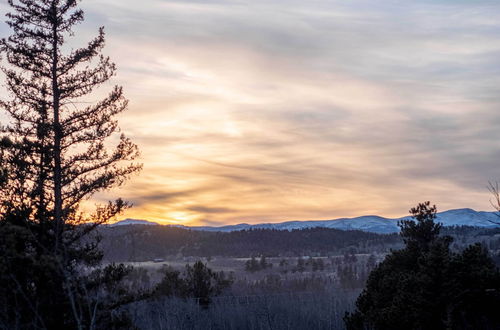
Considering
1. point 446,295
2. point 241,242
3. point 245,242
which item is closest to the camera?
point 446,295

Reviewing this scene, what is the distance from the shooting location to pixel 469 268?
14078 millimetres

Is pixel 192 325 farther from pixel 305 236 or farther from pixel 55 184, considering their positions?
pixel 305 236

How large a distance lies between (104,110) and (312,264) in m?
76.2

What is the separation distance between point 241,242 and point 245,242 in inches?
42.7

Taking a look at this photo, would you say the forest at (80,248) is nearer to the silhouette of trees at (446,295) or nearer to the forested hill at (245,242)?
the silhouette of trees at (446,295)

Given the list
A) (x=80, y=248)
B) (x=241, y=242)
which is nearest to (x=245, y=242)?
(x=241, y=242)

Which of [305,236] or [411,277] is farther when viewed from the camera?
[305,236]

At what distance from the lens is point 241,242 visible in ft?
Result: 400

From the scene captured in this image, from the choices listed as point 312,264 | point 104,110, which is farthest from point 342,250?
point 104,110

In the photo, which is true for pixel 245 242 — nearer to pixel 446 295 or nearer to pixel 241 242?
pixel 241 242

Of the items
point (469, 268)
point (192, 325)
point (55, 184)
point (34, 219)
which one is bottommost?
point (192, 325)

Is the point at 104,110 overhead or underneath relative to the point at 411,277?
overhead

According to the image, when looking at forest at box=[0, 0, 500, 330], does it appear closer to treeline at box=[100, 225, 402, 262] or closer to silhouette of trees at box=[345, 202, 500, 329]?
silhouette of trees at box=[345, 202, 500, 329]

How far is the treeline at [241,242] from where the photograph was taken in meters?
110
